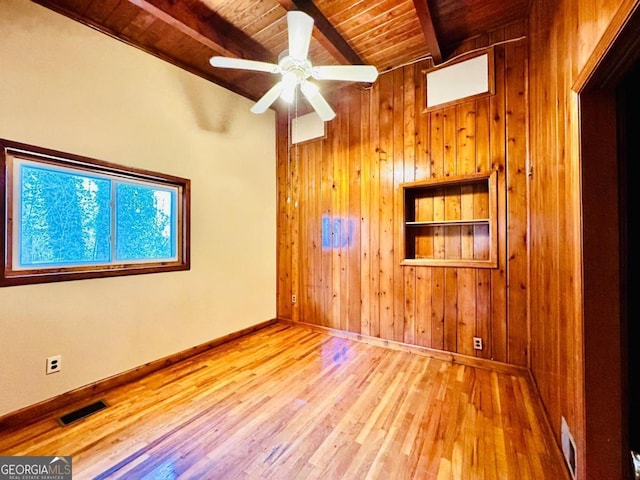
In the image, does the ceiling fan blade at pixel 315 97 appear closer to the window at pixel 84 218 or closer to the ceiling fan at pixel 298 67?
the ceiling fan at pixel 298 67

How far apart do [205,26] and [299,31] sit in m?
1.10

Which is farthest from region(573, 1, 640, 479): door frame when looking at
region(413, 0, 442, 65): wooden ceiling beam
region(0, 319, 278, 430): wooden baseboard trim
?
region(0, 319, 278, 430): wooden baseboard trim

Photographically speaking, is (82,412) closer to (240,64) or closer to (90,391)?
(90,391)

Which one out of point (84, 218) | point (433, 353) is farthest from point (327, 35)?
point (433, 353)

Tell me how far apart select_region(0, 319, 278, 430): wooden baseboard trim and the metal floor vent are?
121 millimetres

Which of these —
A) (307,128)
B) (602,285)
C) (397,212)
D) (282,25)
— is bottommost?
(602,285)

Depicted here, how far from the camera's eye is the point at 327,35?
2.46 m

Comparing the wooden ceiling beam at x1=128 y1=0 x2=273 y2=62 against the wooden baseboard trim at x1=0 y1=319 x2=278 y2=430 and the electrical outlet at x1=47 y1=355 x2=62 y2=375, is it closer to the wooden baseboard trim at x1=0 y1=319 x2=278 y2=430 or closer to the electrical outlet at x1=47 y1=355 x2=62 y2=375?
the electrical outlet at x1=47 y1=355 x2=62 y2=375

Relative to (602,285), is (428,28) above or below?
above

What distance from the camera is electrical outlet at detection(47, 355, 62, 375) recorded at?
2.01 m

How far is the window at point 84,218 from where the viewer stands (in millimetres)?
1912

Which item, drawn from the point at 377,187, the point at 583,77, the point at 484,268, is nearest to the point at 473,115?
the point at 377,187

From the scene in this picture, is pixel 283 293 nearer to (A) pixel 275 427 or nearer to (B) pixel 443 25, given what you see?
(A) pixel 275 427

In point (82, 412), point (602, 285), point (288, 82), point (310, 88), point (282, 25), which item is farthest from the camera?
point (282, 25)
